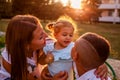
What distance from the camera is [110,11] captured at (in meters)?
51.5

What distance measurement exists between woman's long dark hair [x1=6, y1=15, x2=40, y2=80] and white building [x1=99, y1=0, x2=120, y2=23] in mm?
45921

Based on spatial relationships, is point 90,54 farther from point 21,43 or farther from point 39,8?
point 39,8

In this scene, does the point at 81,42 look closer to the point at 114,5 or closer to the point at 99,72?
the point at 99,72

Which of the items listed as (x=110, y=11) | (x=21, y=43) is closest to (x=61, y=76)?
(x=21, y=43)

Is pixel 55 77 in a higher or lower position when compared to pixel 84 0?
higher

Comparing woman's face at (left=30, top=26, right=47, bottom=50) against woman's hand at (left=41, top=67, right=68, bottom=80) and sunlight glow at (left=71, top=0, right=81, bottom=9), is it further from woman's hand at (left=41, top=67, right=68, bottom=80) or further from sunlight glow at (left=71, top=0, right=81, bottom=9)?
sunlight glow at (left=71, top=0, right=81, bottom=9)

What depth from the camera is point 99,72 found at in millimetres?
2412

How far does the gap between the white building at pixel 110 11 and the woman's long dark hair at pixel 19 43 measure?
45.9m

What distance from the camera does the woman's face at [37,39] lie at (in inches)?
105

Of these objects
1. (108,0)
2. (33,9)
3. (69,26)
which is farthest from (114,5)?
(69,26)

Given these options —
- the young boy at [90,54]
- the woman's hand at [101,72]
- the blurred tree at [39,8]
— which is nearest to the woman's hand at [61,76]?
the young boy at [90,54]

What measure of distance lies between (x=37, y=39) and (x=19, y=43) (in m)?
0.16

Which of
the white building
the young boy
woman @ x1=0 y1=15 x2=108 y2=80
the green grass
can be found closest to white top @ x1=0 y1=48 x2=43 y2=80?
woman @ x1=0 y1=15 x2=108 y2=80

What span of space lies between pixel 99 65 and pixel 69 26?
646 millimetres
